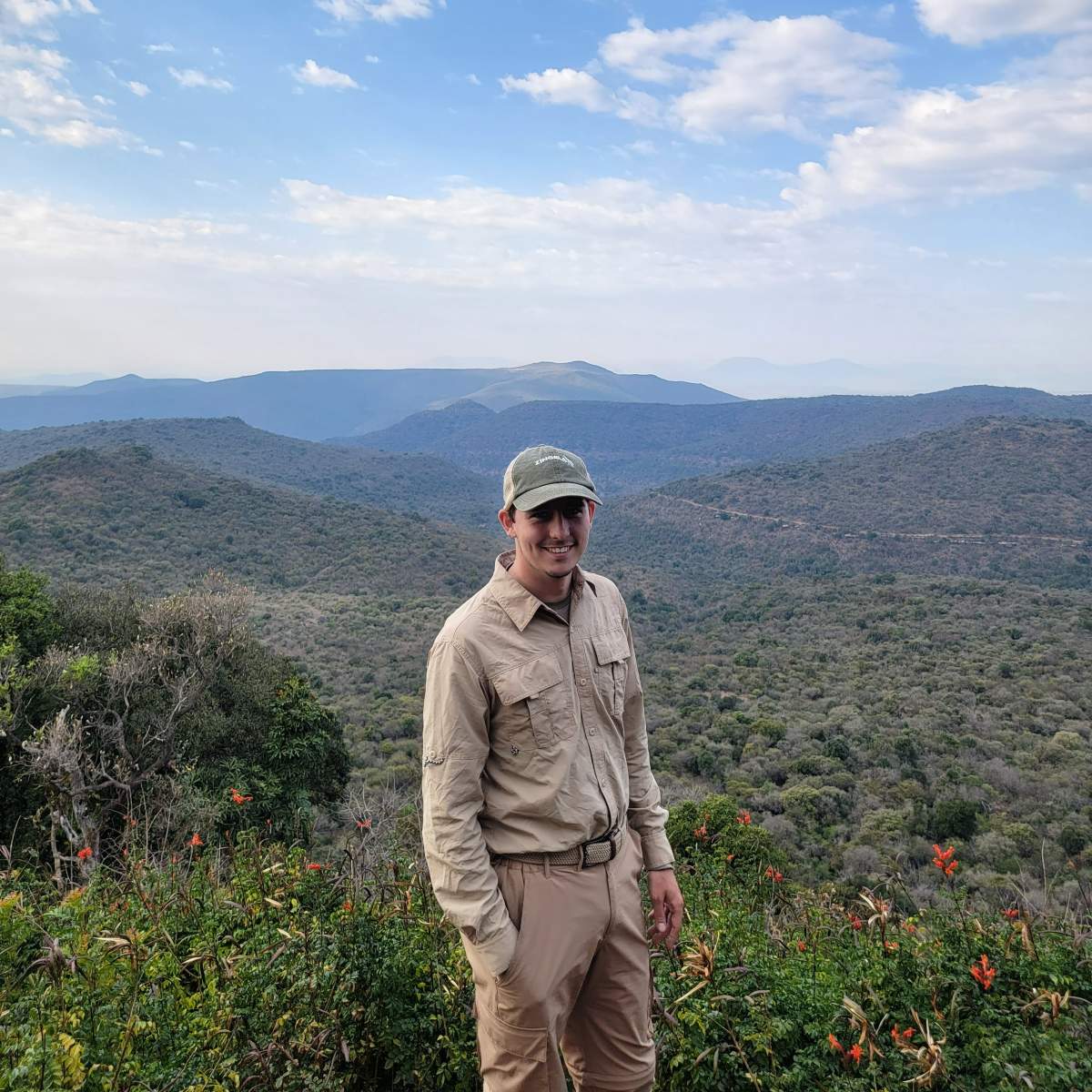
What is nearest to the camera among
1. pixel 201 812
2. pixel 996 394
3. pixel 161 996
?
pixel 161 996

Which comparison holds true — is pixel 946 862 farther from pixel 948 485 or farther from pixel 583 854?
pixel 948 485

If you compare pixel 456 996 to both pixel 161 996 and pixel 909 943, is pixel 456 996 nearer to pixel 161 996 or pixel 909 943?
pixel 161 996

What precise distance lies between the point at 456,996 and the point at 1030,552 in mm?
39977

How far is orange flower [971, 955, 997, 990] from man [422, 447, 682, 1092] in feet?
3.84

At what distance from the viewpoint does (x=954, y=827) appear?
32.1 feet

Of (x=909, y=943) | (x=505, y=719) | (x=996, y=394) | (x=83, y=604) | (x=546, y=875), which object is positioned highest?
(x=996, y=394)

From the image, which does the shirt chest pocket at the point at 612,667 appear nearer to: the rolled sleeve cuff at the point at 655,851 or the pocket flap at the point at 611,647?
the pocket flap at the point at 611,647

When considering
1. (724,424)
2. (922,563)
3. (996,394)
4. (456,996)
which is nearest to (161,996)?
(456,996)

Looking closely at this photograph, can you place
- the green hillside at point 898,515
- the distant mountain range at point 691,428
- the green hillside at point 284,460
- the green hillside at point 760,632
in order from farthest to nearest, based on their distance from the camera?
the distant mountain range at point 691,428 → the green hillside at point 284,460 → the green hillside at point 898,515 → the green hillside at point 760,632

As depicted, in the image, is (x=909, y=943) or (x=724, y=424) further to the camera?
(x=724, y=424)

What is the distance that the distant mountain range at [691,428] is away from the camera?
271ft

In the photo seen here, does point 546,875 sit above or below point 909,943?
above

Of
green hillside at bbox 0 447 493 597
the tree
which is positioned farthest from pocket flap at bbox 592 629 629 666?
green hillside at bbox 0 447 493 597

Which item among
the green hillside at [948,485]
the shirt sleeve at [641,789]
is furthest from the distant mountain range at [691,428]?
the shirt sleeve at [641,789]
